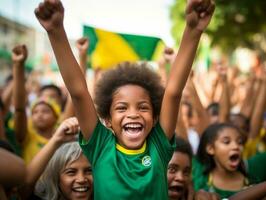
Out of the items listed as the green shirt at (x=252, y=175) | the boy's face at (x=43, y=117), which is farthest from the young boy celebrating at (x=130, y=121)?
the boy's face at (x=43, y=117)

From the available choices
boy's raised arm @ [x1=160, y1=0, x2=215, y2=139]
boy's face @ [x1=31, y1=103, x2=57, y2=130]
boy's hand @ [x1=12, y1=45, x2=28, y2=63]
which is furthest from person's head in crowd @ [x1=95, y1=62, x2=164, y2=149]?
boy's face @ [x1=31, y1=103, x2=57, y2=130]

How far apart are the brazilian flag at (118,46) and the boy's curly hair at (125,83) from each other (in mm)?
3900

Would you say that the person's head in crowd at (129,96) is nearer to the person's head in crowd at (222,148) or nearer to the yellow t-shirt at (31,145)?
the person's head in crowd at (222,148)

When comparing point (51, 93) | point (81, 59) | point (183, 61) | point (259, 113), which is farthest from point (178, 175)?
point (51, 93)

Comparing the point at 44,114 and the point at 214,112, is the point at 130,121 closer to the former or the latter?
the point at 44,114

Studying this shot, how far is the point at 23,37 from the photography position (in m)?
72.1

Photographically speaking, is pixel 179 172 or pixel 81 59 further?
pixel 81 59

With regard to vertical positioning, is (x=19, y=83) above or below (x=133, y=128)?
above

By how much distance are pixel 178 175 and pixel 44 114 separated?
2087 millimetres

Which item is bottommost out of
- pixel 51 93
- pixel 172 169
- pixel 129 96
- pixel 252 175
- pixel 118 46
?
pixel 252 175

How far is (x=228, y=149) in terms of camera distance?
3926 millimetres

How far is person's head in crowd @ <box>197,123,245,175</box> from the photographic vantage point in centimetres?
390

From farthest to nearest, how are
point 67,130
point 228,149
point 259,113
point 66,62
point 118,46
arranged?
point 118,46
point 259,113
point 228,149
point 67,130
point 66,62

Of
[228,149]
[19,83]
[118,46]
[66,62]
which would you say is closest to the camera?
[66,62]
